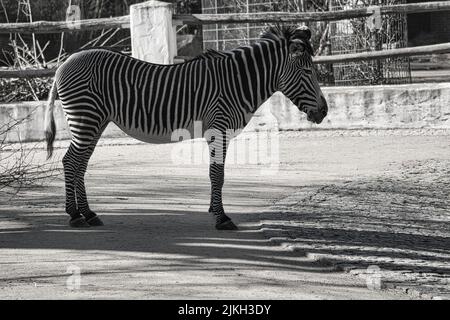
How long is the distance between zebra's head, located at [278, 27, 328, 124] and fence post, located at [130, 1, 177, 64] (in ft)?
21.7

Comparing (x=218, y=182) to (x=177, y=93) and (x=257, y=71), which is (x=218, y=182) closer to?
(x=177, y=93)

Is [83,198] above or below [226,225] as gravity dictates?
above

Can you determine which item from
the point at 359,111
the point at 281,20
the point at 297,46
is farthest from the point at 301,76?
the point at 281,20

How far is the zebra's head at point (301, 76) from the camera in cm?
880

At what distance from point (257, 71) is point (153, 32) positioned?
6.77 m

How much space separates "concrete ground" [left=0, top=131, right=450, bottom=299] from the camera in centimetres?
670

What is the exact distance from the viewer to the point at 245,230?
28.0ft

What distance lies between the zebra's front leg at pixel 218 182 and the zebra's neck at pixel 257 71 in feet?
1.60

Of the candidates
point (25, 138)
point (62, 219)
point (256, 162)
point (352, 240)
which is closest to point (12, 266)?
point (62, 219)

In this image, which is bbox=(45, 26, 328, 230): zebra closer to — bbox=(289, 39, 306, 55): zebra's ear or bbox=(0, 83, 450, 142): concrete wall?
bbox=(289, 39, 306, 55): zebra's ear

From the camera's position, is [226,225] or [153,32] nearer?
[226,225]

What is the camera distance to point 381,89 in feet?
48.2

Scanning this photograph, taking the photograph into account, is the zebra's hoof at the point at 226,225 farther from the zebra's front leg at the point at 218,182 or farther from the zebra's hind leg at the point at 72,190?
the zebra's hind leg at the point at 72,190

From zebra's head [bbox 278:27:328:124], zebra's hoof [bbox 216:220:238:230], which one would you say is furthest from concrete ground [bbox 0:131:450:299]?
zebra's head [bbox 278:27:328:124]
